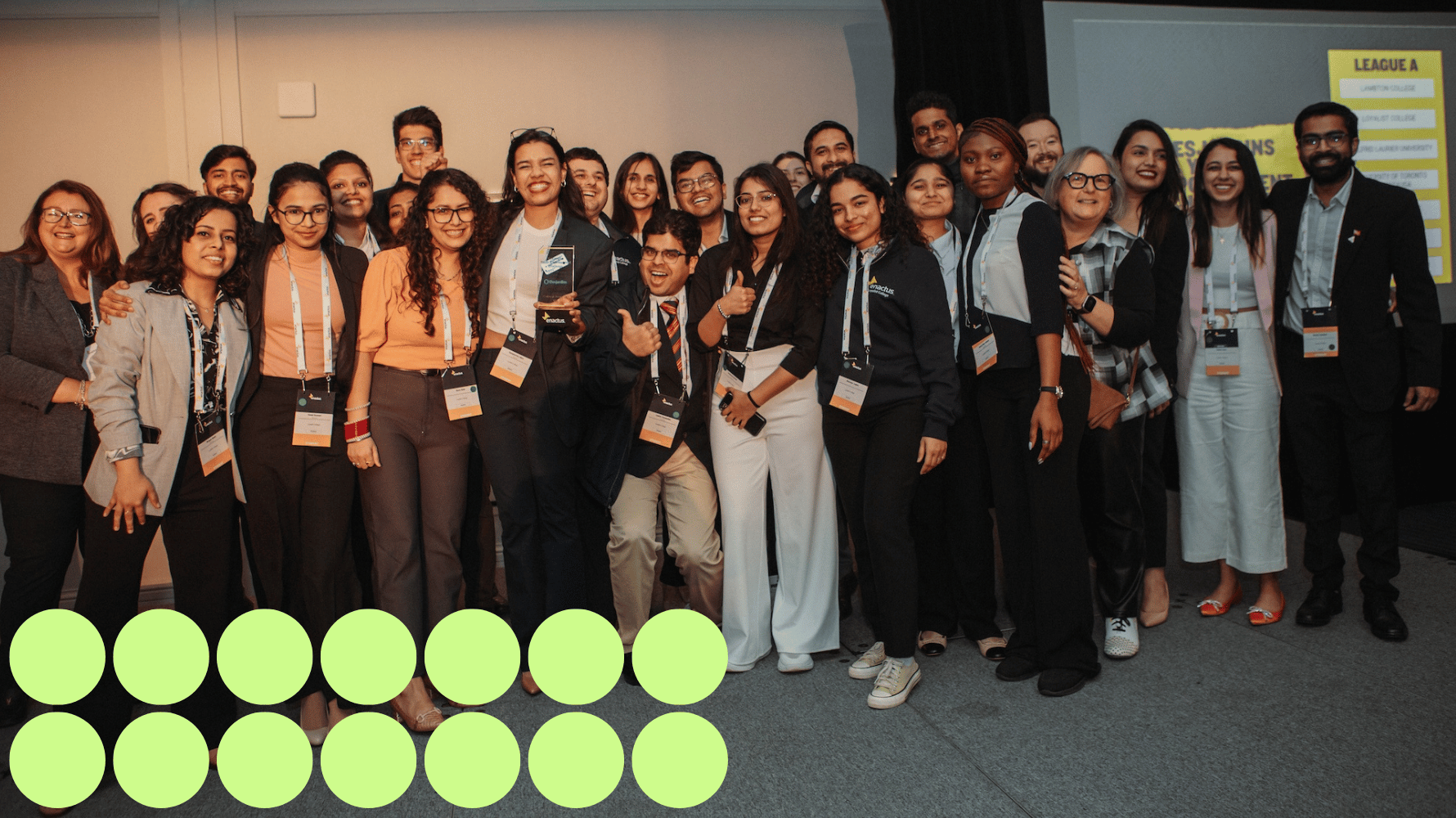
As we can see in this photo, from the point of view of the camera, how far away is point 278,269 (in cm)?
236

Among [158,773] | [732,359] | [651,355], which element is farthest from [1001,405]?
[158,773]

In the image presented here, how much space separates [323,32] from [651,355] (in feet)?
8.83

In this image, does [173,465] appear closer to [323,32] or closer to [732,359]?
[732,359]

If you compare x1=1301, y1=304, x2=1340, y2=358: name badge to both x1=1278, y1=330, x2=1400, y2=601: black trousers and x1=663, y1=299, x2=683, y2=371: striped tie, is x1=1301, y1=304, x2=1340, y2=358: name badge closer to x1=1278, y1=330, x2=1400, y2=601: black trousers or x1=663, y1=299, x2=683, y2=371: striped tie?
x1=1278, y1=330, x2=1400, y2=601: black trousers

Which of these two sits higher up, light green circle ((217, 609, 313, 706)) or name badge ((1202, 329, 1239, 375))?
name badge ((1202, 329, 1239, 375))

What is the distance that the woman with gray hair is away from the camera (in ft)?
8.38

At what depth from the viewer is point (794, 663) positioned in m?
2.67

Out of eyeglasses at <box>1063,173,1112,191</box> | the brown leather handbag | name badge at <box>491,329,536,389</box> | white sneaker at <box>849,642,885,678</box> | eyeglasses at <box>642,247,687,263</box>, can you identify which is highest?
eyeglasses at <box>1063,173,1112,191</box>

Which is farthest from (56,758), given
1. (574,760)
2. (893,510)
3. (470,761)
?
(893,510)

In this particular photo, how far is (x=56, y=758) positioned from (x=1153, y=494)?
2999 mm

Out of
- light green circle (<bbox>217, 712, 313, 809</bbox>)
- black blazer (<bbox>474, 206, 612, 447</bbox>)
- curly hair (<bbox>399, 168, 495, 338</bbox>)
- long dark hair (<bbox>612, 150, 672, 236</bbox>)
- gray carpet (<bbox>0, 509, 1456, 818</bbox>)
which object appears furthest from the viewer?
long dark hair (<bbox>612, 150, 672, 236</bbox>)

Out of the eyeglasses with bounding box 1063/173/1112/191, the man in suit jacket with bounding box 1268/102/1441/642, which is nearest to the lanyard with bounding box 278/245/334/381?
the eyeglasses with bounding box 1063/173/1112/191

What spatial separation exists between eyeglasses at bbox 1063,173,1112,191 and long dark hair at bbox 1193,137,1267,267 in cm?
58

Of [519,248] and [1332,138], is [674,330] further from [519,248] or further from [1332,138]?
[1332,138]
